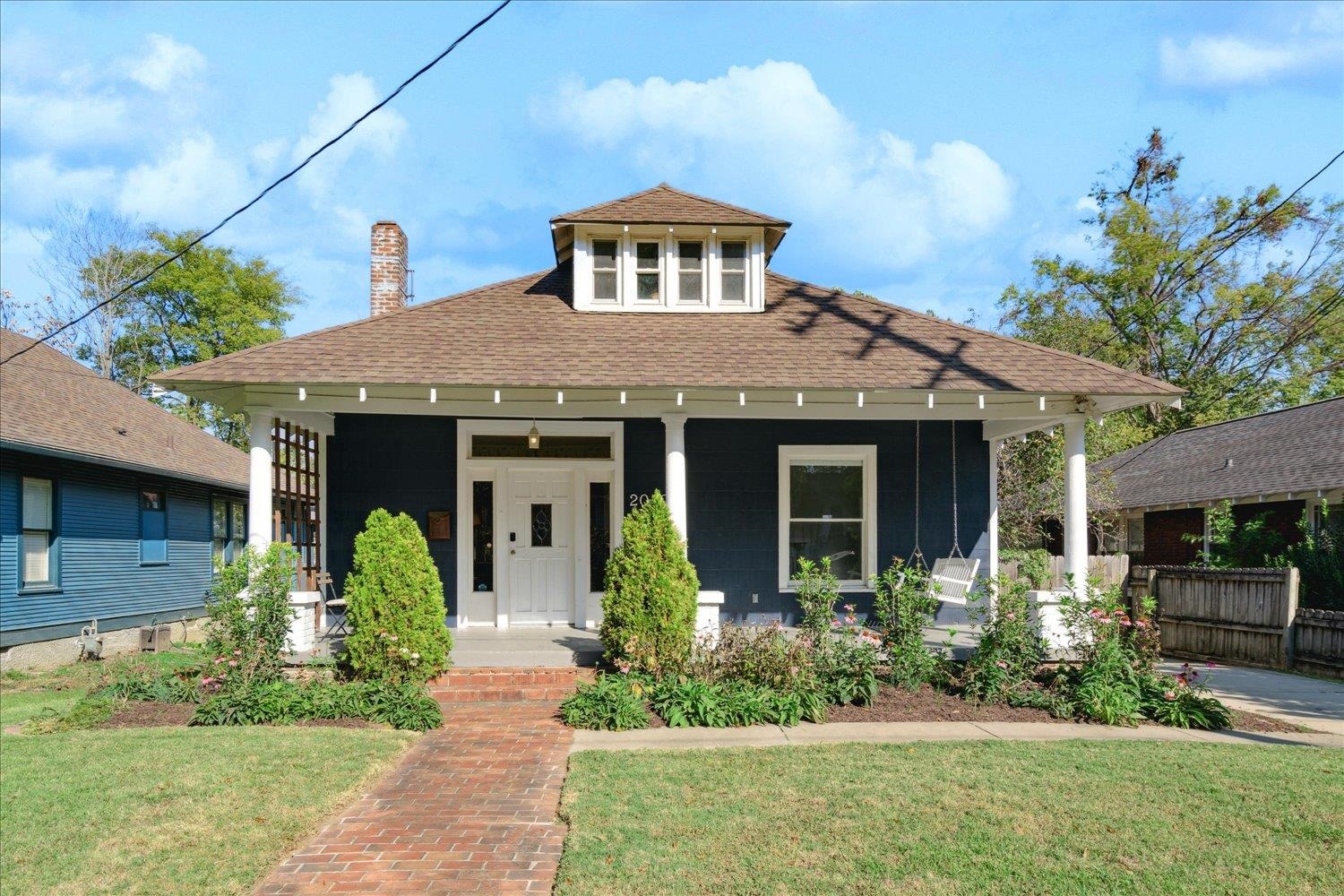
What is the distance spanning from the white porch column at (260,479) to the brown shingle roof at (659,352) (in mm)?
575

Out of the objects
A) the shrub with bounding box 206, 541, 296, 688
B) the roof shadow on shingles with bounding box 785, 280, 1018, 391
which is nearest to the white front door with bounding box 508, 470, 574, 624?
the shrub with bounding box 206, 541, 296, 688

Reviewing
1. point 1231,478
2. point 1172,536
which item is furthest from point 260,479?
point 1172,536

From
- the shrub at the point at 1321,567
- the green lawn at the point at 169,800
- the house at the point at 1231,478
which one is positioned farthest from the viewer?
the house at the point at 1231,478

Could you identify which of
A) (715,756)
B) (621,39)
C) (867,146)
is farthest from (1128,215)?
(715,756)

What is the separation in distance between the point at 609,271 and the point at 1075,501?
617 cm

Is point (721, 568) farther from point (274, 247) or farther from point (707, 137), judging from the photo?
point (274, 247)

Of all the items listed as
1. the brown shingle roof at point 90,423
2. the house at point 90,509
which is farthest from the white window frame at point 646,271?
the brown shingle roof at point 90,423

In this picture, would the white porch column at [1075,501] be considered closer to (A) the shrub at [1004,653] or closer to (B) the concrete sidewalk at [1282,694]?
(A) the shrub at [1004,653]

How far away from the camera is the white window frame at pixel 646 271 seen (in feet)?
40.0

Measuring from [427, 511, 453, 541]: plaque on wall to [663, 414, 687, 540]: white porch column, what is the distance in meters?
3.29

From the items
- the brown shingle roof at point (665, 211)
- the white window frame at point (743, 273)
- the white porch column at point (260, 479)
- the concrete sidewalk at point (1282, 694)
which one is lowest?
the concrete sidewalk at point (1282, 694)

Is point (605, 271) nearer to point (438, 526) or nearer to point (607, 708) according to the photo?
point (438, 526)

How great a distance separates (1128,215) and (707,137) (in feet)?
90.5

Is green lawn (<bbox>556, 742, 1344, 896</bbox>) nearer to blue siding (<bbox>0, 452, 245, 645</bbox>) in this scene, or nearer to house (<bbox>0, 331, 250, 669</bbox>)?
house (<bbox>0, 331, 250, 669</bbox>)
